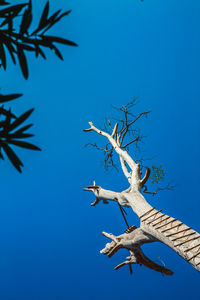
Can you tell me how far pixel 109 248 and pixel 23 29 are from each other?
4085mm

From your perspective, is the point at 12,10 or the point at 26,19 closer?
the point at 26,19

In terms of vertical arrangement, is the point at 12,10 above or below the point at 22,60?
above

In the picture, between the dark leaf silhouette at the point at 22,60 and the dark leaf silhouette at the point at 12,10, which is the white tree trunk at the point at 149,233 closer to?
the dark leaf silhouette at the point at 22,60

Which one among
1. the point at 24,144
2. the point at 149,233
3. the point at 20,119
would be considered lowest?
the point at 149,233

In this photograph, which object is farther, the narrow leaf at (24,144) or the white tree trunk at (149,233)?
the white tree trunk at (149,233)

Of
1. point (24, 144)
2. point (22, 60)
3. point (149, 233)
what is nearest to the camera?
point (24, 144)

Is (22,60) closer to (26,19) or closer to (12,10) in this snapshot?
(26,19)

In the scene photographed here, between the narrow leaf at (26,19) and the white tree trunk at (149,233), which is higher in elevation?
the narrow leaf at (26,19)

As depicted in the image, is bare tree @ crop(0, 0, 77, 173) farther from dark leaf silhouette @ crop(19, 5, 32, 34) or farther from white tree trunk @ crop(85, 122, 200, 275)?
white tree trunk @ crop(85, 122, 200, 275)

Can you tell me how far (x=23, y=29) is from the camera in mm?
1436

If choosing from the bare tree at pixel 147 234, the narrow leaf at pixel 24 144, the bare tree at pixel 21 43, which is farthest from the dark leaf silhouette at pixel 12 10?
the bare tree at pixel 147 234

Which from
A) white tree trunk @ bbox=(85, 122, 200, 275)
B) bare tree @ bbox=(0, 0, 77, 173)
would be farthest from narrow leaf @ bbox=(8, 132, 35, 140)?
white tree trunk @ bbox=(85, 122, 200, 275)

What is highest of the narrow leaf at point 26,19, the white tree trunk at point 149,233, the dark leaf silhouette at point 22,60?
the narrow leaf at point 26,19

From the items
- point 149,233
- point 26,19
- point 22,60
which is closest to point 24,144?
point 22,60
